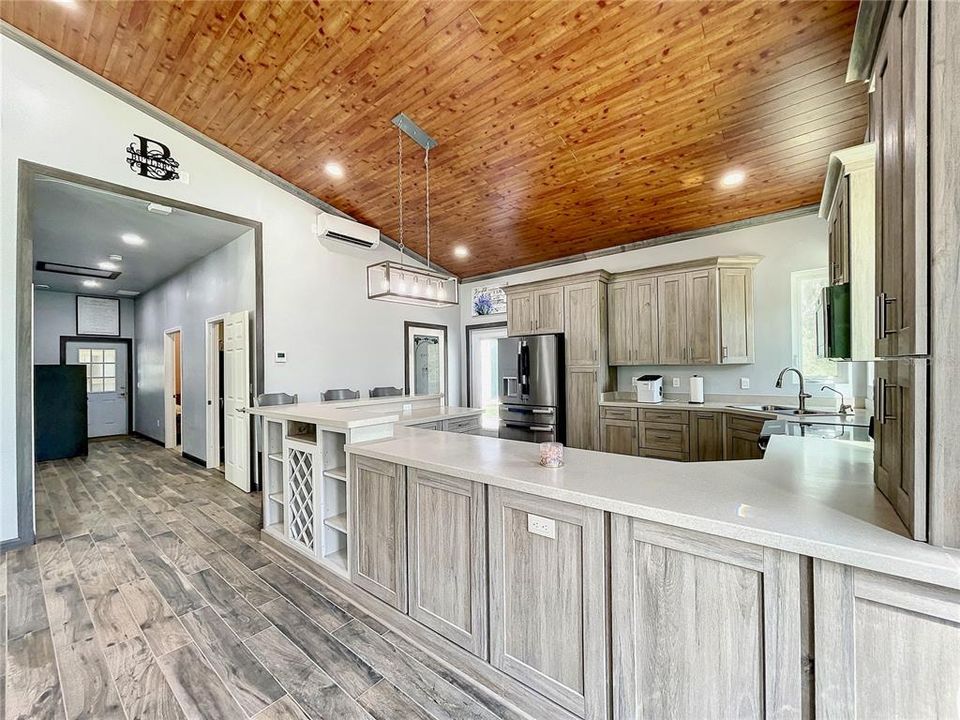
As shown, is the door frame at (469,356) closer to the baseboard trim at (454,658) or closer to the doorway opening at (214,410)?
the doorway opening at (214,410)

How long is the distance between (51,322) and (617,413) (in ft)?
33.1

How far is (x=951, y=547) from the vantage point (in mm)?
906

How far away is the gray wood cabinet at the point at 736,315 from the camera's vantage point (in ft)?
13.7

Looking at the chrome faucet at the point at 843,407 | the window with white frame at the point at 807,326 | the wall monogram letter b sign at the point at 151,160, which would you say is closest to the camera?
the chrome faucet at the point at 843,407

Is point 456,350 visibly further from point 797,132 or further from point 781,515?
point 781,515

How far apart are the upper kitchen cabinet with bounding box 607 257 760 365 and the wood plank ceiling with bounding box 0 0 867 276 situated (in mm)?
612

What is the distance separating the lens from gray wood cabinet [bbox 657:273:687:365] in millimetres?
4398

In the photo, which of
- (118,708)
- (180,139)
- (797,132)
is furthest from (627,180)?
(118,708)

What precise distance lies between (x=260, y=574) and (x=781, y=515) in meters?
2.92

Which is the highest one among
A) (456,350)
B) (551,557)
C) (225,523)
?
(456,350)

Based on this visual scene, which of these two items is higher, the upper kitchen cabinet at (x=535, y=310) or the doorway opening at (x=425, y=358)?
the upper kitchen cabinet at (x=535, y=310)

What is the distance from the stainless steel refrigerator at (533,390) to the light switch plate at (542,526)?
3.59 metres

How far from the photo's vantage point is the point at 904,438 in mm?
1033

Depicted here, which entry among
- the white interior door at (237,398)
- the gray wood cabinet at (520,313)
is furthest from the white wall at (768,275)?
the white interior door at (237,398)
